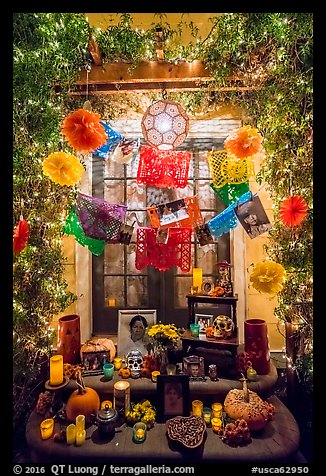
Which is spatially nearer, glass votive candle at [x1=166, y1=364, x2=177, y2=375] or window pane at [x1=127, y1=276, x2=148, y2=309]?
glass votive candle at [x1=166, y1=364, x2=177, y2=375]

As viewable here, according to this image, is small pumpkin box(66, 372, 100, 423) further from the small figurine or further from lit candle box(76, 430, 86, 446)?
the small figurine

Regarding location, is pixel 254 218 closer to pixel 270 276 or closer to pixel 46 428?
pixel 270 276

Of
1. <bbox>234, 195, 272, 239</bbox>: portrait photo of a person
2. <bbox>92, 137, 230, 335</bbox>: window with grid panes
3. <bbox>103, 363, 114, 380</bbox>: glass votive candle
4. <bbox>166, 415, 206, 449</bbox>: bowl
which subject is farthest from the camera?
<bbox>92, 137, 230, 335</bbox>: window with grid panes

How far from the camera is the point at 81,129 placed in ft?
7.79

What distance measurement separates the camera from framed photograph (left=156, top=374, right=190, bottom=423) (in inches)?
103

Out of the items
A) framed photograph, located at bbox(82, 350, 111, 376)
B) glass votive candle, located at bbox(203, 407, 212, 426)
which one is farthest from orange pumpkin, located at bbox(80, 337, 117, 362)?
glass votive candle, located at bbox(203, 407, 212, 426)

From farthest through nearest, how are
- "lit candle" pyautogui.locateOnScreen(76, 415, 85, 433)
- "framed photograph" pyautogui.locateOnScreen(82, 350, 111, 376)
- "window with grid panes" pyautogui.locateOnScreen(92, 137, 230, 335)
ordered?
"window with grid panes" pyautogui.locateOnScreen(92, 137, 230, 335), "framed photograph" pyautogui.locateOnScreen(82, 350, 111, 376), "lit candle" pyautogui.locateOnScreen(76, 415, 85, 433)

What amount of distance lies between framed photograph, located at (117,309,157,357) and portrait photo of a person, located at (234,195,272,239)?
139 centimetres

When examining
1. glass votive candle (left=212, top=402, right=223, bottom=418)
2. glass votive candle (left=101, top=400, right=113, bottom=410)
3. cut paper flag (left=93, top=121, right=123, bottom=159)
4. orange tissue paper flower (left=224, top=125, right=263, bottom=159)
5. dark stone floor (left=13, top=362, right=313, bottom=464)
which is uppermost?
cut paper flag (left=93, top=121, right=123, bottom=159)

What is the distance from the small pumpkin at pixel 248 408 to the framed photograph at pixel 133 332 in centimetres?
103

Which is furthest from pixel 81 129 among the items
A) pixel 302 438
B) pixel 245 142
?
pixel 302 438

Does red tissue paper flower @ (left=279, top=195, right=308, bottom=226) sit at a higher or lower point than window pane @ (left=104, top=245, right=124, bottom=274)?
higher

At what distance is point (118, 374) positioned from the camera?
3043 millimetres
